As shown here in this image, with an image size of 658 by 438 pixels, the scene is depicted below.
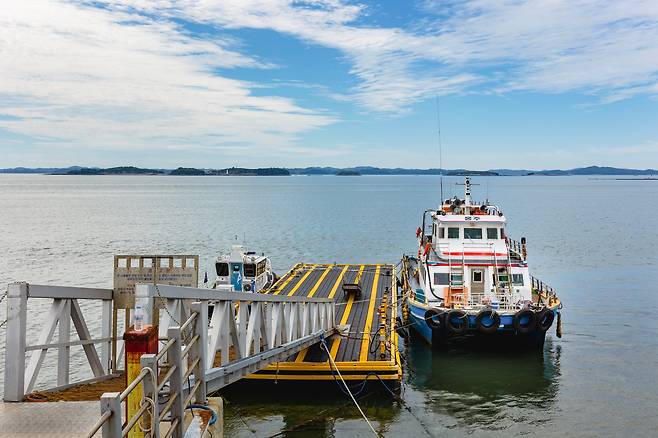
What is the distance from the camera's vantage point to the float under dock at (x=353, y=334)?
17469mm

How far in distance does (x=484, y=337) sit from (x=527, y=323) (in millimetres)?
1701

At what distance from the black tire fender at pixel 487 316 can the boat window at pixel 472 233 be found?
18.4 feet

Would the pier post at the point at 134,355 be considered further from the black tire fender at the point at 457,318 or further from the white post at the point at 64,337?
the black tire fender at the point at 457,318

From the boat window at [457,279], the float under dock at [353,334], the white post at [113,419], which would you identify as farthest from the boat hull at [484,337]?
the white post at [113,419]

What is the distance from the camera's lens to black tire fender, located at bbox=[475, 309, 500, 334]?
22.7 metres

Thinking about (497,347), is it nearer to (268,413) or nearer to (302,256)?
(268,413)

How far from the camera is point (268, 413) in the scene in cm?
1711

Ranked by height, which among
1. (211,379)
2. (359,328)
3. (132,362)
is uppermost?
(132,362)

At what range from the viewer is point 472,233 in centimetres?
2778

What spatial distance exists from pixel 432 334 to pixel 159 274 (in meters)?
14.1

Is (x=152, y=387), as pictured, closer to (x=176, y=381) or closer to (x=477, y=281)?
(x=176, y=381)

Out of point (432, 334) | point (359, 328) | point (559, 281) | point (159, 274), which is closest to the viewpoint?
point (159, 274)

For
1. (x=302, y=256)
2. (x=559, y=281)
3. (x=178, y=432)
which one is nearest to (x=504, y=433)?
(x=178, y=432)

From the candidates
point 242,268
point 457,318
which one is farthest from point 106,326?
point 242,268
